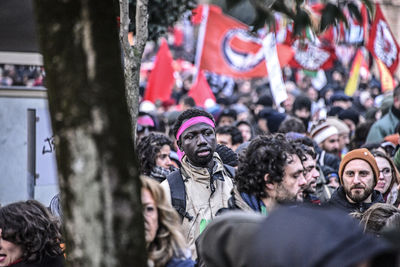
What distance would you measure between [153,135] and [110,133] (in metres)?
4.46

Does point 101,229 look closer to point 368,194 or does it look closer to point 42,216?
point 42,216

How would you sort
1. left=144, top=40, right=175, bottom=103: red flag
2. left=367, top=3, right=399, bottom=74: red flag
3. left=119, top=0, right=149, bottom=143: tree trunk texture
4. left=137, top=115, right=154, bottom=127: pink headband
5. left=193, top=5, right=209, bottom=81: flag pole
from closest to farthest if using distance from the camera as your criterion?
1. left=119, top=0, right=149, bottom=143: tree trunk texture
2. left=137, top=115, right=154, bottom=127: pink headband
3. left=367, top=3, right=399, bottom=74: red flag
4. left=193, top=5, right=209, bottom=81: flag pole
5. left=144, top=40, right=175, bottom=103: red flag

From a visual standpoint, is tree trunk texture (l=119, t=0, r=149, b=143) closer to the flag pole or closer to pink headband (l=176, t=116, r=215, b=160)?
pink headband (l=176, t=116, r=215, b=160)

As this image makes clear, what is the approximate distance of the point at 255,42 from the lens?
12.7 metres

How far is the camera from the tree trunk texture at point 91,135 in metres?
1.98

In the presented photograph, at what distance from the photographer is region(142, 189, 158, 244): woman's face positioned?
9.97 ft

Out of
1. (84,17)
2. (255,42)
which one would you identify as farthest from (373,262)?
(255,42)

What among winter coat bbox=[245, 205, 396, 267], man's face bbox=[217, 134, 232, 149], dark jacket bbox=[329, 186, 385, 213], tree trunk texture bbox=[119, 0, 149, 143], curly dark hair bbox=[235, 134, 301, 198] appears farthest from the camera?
man's face bbox=[217, 134, 232, 149]

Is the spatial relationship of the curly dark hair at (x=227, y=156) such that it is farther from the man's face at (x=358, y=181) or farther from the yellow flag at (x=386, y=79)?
the yellow flag at (x=386, y=79)

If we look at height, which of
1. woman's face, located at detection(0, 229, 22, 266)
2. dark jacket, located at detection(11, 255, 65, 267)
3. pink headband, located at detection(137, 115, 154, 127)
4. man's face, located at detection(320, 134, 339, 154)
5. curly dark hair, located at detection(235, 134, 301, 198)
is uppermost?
pink headband, located at detection(137, 115, 154, 127)

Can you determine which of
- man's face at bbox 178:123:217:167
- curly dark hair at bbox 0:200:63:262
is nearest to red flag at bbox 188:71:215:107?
man's face at bbox 178:123:217:167

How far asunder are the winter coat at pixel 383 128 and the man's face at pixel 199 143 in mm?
4136

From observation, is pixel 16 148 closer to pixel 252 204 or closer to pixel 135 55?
pixel 135 55

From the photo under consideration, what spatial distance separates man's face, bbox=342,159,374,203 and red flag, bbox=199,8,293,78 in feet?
19.8
